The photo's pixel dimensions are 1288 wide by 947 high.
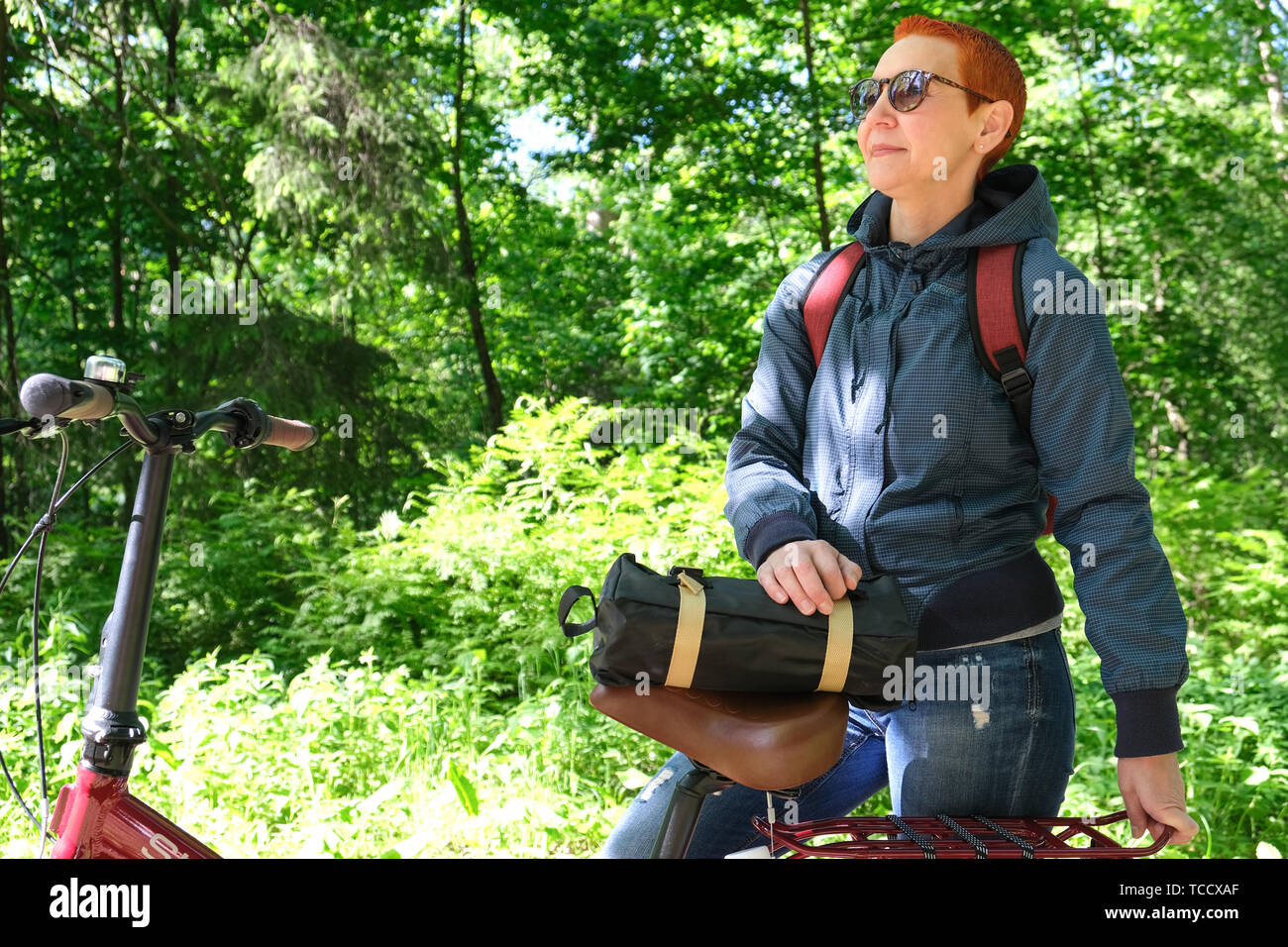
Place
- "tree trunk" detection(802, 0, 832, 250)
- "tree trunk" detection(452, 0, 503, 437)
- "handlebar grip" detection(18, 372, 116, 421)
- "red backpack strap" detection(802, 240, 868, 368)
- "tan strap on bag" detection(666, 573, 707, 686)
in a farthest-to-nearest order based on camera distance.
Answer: "tree trunk" detection(452, 0, 503, 437)
"tree trunk" detection(802, 0, 832, 250)
"red backpack strap" detection(802, 240, 868, 368)
"tan strap on bag" detection(666, 573, 707, 686)
"handlebar grip" detection(18, 372, 116, 421)

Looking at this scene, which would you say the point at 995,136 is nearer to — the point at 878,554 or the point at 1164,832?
the point at 878,554

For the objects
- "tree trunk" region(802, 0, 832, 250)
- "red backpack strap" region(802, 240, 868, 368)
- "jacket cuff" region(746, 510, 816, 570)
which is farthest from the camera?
"tree trunk" region(802, 0, 832, 250)

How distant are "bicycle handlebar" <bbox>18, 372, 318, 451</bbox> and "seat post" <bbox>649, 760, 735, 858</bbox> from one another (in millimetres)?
949

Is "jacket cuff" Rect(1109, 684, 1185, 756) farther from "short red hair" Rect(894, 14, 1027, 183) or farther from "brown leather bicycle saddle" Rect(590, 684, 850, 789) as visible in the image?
"short red hair" Rect(894, 14, 1027, 183)

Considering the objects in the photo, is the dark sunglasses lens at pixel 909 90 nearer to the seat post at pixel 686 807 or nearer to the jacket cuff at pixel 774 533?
the jacket cuff at pixel 774 533

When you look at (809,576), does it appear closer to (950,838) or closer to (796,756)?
(796,756)

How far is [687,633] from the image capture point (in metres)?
1.50

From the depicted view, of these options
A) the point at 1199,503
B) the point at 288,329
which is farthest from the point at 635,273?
the point at 1199,503

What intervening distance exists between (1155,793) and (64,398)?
1.66m

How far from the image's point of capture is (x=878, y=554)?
171 cm

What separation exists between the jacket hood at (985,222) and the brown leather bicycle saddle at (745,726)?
78 centimetres

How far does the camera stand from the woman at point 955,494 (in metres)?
1.59

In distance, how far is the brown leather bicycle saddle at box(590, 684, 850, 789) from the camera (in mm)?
1509

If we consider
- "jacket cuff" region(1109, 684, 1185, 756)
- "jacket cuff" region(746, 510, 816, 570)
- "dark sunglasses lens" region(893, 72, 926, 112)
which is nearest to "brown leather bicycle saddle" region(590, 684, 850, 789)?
"jacket cuff" region(746, 510, 816, 570)
